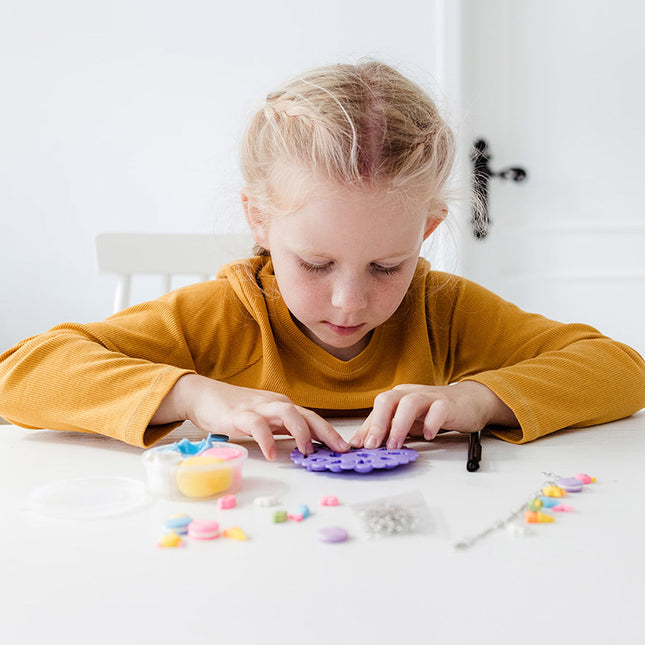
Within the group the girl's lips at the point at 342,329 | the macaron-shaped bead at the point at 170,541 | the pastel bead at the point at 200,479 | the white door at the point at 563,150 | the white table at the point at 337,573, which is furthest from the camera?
the white door at the point at 563,150

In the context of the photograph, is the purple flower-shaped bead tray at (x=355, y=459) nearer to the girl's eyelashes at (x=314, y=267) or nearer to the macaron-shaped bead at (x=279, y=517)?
the macaron-shaped bead at (x=279, y=517)

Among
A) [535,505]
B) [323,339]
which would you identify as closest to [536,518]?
[535,505]

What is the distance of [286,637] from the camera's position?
364 millimetres

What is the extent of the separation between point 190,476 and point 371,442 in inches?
8.6

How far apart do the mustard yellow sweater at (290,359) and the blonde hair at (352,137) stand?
0.19 meters

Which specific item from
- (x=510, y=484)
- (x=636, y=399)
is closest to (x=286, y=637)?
(x=510, y=484)

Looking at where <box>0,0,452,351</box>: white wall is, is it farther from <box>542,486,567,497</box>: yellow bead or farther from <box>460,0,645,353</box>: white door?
<box>542,486,567,497</box>: yellow bead

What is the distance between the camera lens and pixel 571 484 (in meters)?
0.63

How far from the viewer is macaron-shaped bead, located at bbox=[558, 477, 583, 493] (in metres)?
0.62

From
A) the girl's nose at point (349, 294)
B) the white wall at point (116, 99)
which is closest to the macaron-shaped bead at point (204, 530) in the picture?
the girl's nose at point (349, 294)

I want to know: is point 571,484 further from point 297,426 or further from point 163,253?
point 163,253

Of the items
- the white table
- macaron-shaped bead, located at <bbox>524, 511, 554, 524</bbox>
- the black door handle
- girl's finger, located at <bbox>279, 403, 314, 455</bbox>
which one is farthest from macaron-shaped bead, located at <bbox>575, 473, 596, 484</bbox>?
the black door handle

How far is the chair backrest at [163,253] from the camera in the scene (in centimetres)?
143

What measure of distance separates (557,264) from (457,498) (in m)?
2.11
